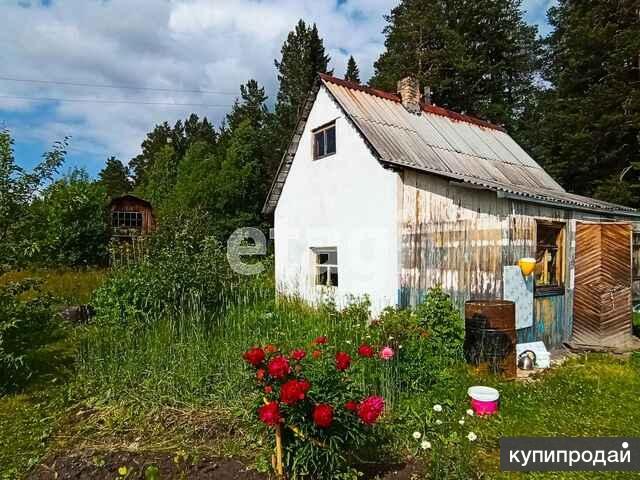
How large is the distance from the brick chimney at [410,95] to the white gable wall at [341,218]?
6.93 ft

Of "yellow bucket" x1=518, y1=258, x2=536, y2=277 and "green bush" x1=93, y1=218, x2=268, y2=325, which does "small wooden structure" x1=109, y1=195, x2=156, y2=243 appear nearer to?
"green bush" x1=93, y1=218, x2=268, y2=325

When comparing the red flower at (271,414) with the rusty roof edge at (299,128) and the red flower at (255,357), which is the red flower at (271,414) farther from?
the rusty roof edge at (299,128)

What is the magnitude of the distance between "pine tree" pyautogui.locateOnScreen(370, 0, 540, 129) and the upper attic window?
14641mm

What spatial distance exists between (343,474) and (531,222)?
18.4 ft

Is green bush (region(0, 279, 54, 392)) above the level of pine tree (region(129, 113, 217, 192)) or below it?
below

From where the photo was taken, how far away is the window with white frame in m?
9.48

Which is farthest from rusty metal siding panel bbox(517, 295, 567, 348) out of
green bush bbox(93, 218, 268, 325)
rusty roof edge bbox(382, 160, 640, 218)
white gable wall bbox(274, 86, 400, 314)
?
green bush bbox(93, 218, 268, 325)

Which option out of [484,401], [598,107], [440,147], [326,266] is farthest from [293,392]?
[598,107]

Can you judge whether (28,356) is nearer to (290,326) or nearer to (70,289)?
(290,326)

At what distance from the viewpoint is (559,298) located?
24.3 ft

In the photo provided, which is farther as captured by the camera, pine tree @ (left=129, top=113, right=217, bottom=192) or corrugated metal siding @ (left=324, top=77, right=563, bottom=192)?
pine tree @ (left=129, top=113, right=217, bottom=192)

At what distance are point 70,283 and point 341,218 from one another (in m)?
8.01

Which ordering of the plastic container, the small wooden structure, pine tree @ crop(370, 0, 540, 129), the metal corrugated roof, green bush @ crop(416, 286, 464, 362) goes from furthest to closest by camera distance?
the small wooden structure, pine tree @ crop(370, 0, 540, 129), the metal corrugated roof, green bush @ crop(416, 286, 464, 362), the plastic container

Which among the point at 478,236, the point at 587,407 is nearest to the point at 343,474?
the point at 587,407
